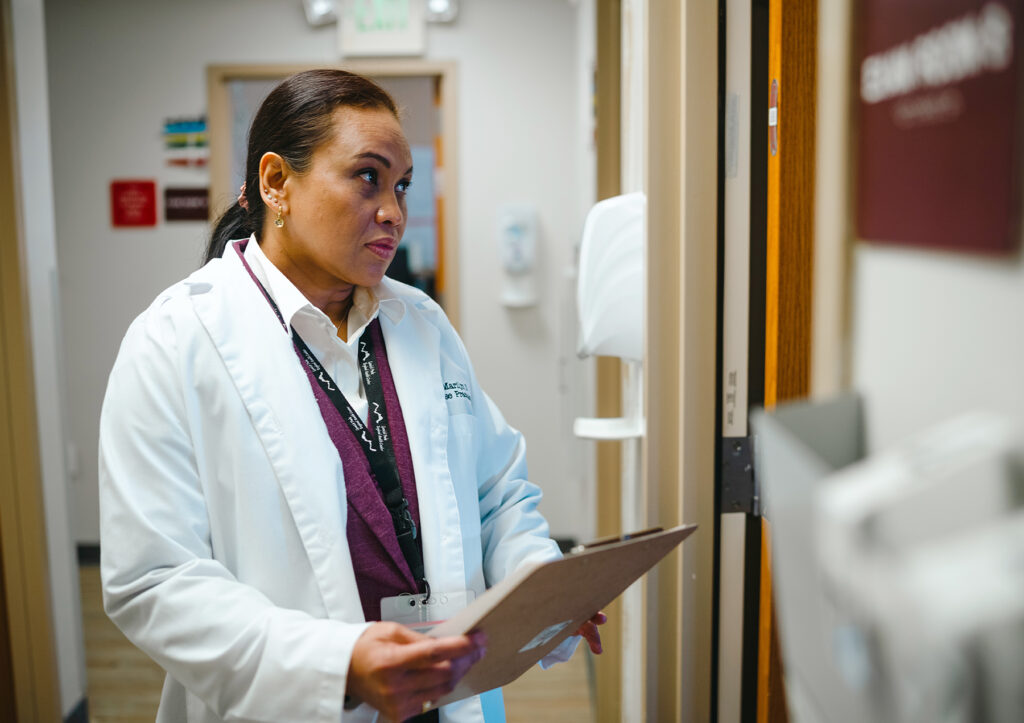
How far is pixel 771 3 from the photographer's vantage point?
1.19 metres

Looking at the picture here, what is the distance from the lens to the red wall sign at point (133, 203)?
151 inches

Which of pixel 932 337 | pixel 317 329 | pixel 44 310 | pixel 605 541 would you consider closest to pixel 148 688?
pixel 44 310

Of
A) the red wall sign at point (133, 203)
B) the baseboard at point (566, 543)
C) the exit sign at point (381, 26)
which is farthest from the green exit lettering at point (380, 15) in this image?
the baseboard at point (566, 543)

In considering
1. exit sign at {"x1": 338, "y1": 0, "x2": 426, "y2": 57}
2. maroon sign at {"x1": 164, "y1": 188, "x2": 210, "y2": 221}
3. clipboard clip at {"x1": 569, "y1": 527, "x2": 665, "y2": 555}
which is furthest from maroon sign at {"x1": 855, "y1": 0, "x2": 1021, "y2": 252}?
maroon sign at {"x1": 164, "y1": 188, "x2": 210, "y2": 221}

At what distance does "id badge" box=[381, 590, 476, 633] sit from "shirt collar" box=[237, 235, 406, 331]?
425 mm

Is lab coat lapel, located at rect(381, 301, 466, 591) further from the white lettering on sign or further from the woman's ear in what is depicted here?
the white lettering on sign

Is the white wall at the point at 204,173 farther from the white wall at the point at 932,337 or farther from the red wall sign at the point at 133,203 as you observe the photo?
the white wall at the point at 932,337

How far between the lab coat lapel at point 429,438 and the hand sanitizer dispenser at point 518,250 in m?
2.49

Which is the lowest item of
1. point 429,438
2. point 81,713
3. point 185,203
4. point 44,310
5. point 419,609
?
point 81,713

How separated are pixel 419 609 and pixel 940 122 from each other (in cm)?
98

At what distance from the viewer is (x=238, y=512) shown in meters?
1.12

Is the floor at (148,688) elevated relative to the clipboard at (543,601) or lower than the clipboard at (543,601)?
lower

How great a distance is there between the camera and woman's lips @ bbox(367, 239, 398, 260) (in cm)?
129

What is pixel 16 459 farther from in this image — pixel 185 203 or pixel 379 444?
pixel 185 203
